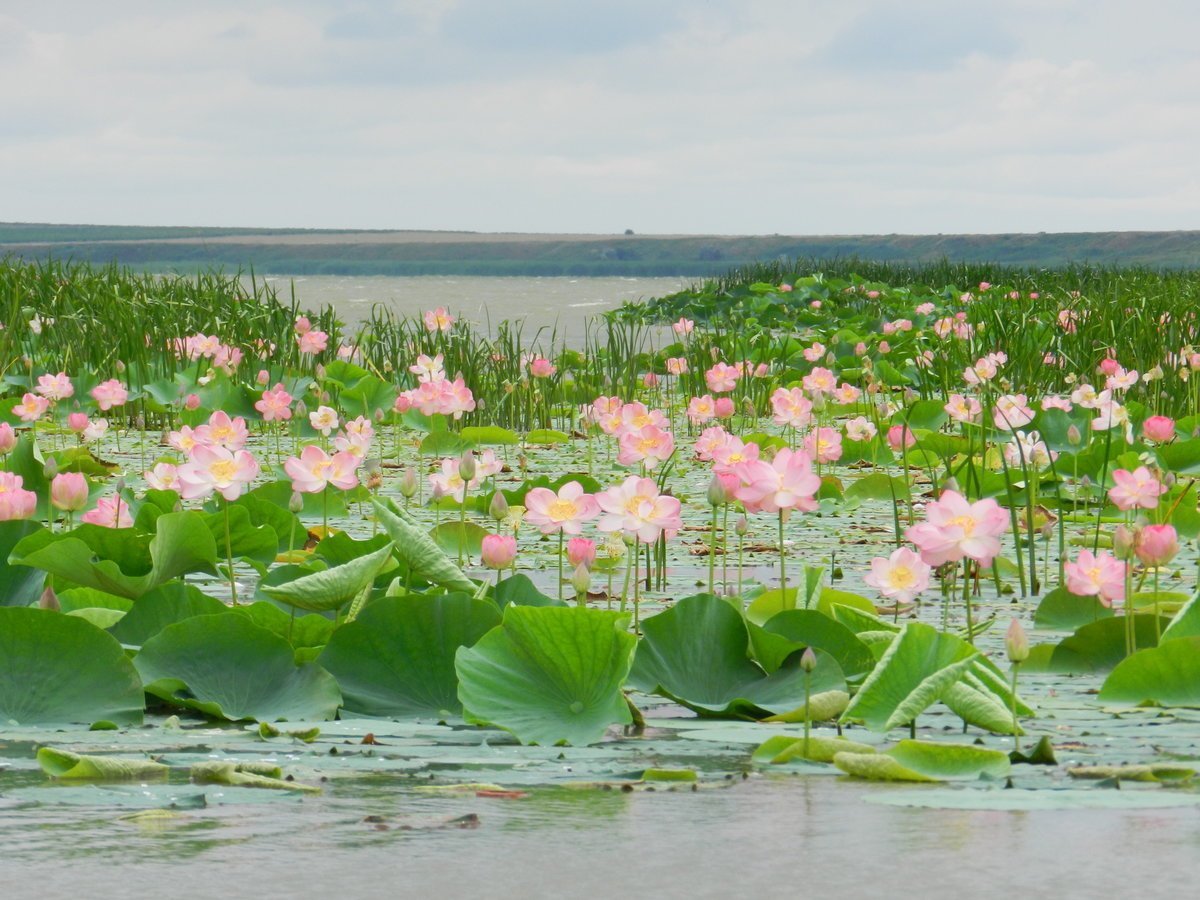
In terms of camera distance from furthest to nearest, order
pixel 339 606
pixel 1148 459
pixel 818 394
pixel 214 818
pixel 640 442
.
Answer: pixel 818 394 → pixel 1148 459 → pixel 640 442 → pixel 339 606 → pixel 214 818

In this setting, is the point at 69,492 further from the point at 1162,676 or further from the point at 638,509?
the point at 1162,676

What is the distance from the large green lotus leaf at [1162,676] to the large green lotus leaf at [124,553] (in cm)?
115

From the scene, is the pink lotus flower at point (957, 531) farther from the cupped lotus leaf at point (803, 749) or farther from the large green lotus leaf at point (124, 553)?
the large green lotus leaf at point (124, 553)

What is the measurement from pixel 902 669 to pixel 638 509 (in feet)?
1.53

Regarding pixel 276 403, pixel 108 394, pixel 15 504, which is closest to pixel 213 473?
pixel 15 504

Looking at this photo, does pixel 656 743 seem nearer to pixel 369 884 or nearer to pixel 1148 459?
pixel 369 884

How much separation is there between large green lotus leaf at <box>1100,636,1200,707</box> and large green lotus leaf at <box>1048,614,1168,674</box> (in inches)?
8.8

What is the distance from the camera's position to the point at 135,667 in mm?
1593

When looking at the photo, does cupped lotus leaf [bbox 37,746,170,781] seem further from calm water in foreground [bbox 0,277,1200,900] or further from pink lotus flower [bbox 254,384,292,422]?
pink lotus flower [bbox 254,384,292,422]

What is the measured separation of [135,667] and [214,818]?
0.50m

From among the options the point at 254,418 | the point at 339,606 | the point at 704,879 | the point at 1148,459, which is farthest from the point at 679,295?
the point at 704,879

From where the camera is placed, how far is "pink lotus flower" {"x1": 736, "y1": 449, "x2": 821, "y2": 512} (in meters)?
1.83

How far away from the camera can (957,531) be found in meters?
1.68

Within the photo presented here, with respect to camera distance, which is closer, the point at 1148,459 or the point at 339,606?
the point at 339,606
